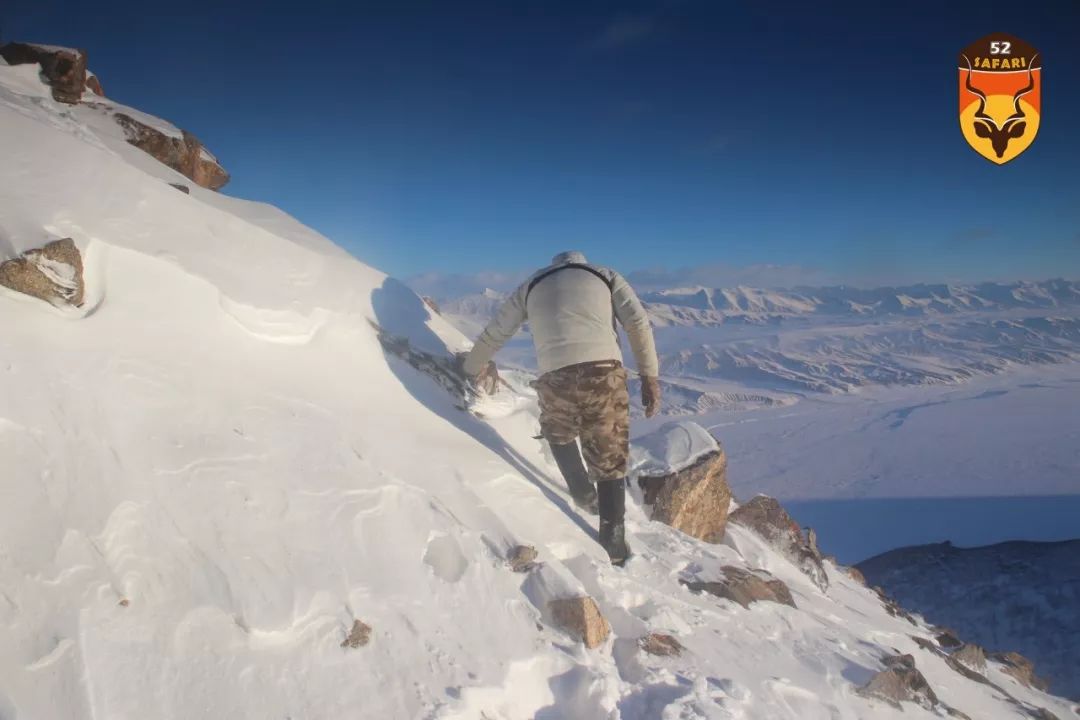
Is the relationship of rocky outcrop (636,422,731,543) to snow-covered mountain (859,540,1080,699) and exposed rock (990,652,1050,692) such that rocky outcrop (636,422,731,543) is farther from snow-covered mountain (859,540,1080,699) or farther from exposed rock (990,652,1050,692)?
snow-covered mountain (859,540,1080,699)

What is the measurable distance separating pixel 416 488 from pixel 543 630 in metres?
1.22

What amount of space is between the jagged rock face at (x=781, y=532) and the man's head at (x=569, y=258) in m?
5.09

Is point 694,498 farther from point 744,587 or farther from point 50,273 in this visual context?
point 50,273

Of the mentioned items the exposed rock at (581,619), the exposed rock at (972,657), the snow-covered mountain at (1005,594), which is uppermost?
the exposed rock at (581,619)

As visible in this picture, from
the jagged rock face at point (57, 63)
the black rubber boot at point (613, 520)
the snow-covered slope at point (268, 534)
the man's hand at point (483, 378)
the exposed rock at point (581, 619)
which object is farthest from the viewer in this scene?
the jagged rock face at point (57, 63)

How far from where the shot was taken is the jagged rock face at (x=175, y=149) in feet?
25.7

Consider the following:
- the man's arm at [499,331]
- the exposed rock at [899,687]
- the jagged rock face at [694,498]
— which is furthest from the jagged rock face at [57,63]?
the exposed rock at [899,687]

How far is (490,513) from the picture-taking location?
12.6 ft

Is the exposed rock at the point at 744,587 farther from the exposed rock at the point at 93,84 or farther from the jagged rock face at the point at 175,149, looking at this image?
the exposed rock at the point at 93,84

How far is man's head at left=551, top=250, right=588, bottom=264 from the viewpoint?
4613 millimetres

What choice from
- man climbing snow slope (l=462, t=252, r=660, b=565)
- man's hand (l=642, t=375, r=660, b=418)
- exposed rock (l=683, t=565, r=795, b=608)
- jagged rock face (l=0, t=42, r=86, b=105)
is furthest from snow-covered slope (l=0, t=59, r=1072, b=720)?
jagged rock face (l=0, t=42, r=86, b=105)

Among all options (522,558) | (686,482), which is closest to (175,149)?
(522,558)

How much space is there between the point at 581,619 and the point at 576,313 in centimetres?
222

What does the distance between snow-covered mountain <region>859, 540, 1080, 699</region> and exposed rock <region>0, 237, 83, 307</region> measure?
3763cm
